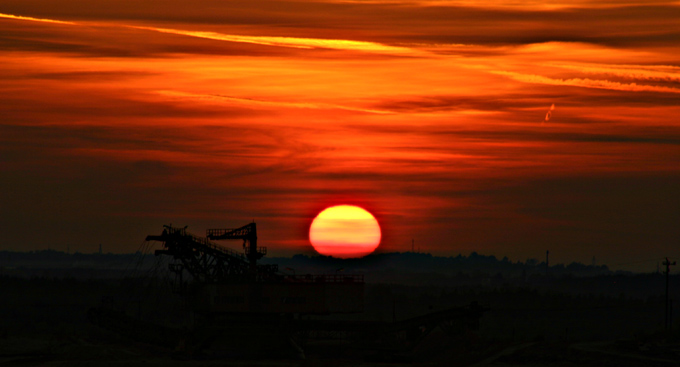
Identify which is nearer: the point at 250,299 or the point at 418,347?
the point at 250,299

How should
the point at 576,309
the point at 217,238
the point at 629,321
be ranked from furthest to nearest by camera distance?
1. the point at 576,309
2. the point at 629,321
3. the point at 217,238

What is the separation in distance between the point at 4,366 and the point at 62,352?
11349 millimetres

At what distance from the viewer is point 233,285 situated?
296 ft

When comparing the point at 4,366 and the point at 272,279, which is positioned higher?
the point at 272,279

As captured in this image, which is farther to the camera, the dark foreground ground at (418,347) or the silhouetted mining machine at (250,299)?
the silhouetted mining machine at (250,299)

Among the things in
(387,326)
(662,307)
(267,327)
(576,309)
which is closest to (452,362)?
(387,326)

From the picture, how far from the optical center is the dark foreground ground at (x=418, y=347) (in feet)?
270

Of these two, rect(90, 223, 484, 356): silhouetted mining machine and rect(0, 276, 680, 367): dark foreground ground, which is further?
rect(90, 223, 484, 356): silhouetted mining machine

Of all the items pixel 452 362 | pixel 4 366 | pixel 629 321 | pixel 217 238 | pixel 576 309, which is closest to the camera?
pixel 4 366

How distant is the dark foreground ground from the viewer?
82.3 meters

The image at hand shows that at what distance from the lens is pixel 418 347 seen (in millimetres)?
103312

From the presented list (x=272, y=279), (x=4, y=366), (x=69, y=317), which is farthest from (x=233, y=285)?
(x=69, y=317)

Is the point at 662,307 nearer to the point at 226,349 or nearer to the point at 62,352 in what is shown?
the point at 226,349

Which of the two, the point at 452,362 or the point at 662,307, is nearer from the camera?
the point at 452,362
